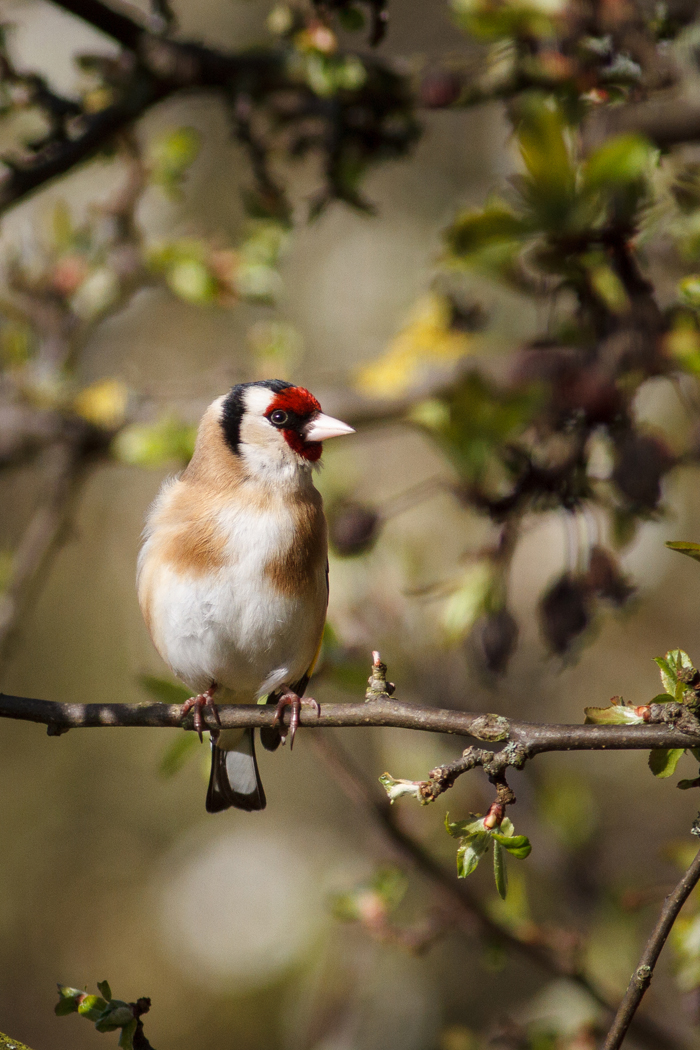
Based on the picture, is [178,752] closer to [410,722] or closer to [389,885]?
[389,885]

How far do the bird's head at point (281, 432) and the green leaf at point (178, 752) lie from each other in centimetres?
78

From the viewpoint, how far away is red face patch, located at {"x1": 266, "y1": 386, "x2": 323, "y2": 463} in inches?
111

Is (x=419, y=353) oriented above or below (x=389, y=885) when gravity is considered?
above

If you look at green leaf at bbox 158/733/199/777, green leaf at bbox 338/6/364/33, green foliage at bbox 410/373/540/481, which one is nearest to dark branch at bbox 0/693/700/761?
green leaf at bbox 158/733/199/777

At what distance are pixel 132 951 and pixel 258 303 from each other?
446 centimetres

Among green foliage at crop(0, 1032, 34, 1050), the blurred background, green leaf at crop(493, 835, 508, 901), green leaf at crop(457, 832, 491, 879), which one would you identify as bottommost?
the blurred background

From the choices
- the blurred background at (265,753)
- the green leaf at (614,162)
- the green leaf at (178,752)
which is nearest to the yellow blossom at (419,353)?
the blurred background at (265,753)

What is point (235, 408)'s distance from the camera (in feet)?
9.90

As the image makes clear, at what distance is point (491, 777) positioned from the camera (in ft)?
5.32

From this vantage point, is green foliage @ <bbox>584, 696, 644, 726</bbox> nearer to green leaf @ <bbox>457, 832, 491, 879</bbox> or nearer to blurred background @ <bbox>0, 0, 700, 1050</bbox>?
green leaf @ <bbox>457, 832, 491, 879</bbox>

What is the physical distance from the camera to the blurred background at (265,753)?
4.52 metres

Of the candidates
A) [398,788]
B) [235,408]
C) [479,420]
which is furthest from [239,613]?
[398,788]

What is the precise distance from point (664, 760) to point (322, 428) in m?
1.46

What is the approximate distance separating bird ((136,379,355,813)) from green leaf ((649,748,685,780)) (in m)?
1.24
